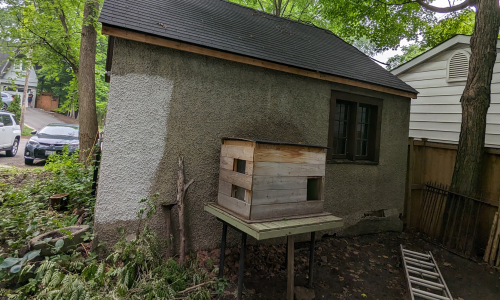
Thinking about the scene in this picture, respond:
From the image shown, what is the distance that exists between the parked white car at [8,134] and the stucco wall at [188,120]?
31.1ft

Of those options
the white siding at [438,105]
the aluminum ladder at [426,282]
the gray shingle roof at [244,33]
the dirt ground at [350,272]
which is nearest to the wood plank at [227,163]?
the dirt ground at [350,272]

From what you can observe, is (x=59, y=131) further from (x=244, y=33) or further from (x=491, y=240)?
(x=491, y=240)

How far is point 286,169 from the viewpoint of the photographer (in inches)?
118

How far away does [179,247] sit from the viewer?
350cm

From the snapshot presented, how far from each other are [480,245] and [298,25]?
6.42m

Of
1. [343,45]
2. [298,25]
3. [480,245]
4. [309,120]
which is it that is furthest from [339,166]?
[298,25]

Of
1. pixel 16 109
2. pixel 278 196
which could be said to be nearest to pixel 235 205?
pixel 278 196

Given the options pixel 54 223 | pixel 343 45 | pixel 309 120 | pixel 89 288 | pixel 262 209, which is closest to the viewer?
pixel 89 288

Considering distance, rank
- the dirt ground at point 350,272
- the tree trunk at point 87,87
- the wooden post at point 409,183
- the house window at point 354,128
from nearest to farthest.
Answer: the dirt ground at point 350,272
the house window at point 354,128
the wooden post at point 409,183
the tree trunk at point 87,87

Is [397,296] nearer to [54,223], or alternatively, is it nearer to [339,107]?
[339,107]

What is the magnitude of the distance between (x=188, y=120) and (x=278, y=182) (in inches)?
61.6

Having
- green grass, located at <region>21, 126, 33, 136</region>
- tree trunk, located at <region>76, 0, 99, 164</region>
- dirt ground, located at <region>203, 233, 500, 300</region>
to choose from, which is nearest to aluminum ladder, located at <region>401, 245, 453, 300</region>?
dirt ground, located at <region>203, 233, 500, 300</region>

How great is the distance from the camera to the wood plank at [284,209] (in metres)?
2.80

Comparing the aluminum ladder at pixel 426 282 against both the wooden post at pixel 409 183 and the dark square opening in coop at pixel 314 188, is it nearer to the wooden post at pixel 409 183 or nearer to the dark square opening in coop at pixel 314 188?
the wooden post at pixel 409 183
